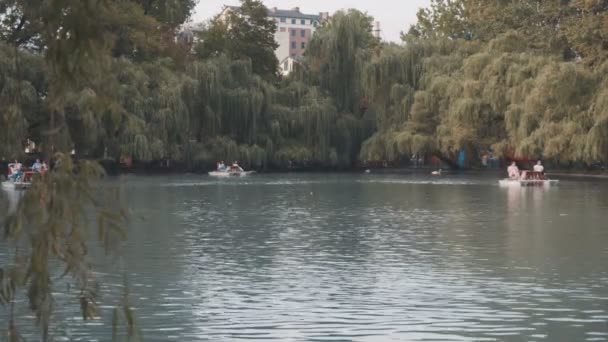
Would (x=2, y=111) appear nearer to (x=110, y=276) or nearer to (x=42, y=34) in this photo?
(x=42, y=34)

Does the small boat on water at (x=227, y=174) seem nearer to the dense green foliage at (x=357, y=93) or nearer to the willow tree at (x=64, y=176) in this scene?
the dense green foliage at (x=357, y=93)

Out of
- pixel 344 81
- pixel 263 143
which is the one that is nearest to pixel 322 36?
pixel 344 81

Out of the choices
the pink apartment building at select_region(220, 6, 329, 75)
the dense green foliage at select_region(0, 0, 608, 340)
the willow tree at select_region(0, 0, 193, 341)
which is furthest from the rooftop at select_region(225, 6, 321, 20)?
the willow tree at select_region(0, 0, 193, 341)

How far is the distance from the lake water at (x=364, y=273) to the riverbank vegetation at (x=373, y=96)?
69.8 feet

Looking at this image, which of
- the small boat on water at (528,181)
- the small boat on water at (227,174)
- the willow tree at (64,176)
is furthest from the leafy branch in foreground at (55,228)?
the small boat on water at (227,174)

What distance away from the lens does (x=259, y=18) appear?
83062 mm

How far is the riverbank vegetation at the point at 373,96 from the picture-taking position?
180 ft

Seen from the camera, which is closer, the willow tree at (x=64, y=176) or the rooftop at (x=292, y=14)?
the willow tree at (x=64, y=176)

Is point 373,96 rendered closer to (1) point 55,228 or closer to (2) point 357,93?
(2) point 357,93

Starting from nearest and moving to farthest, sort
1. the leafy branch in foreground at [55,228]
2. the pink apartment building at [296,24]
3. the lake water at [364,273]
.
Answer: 1. the leafy branch in foreground at [55,228]
2. the lake water at [364,273]
3. the pink apartment building at [296,24]

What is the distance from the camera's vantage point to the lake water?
1223cm

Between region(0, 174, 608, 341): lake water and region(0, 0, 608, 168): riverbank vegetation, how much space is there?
2126 cm

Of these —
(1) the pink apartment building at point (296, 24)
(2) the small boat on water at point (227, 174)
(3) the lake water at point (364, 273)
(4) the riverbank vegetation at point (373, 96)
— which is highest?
(1) the pink apartment building at point (296, 24)

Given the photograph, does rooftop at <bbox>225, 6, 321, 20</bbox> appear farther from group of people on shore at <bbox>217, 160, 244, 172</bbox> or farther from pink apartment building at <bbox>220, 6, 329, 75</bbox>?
group of people on shore at <bbox>217, 160, 244, 172</bbox>
